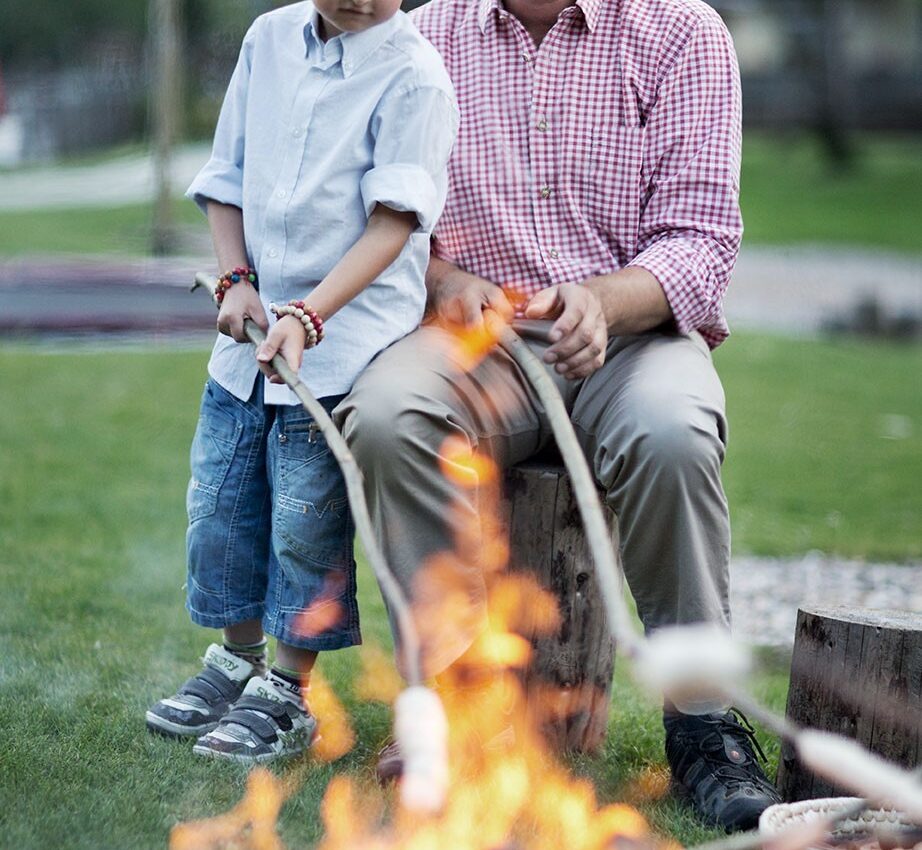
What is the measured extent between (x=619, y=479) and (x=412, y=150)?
694 mm

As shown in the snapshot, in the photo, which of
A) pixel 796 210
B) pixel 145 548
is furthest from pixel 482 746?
pixel 796 210

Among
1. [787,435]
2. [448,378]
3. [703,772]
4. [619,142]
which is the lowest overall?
[787,435]

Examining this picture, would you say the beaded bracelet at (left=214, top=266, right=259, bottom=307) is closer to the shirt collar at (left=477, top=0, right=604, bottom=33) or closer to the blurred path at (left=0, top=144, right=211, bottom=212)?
the shirt collar at (left=477, top=0, right=604, bottom=33)

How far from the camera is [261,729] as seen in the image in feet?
8.98

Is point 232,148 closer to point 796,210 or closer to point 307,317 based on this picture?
point 307,317

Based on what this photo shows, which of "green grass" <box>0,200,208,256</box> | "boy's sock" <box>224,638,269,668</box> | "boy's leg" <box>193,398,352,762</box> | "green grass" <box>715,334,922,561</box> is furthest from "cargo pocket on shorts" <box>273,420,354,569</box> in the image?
"green grass" <box>0,200,208,256</box>

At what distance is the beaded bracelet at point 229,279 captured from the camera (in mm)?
2721

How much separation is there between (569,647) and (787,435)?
4158mm

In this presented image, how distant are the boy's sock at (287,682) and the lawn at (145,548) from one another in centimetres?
14

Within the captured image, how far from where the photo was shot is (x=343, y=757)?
2.80 m

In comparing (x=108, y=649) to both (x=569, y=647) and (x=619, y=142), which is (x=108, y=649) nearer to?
(x=569, y=647)

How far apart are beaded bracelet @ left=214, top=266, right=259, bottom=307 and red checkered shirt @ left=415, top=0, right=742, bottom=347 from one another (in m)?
0.44

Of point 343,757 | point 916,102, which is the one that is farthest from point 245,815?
point 916,102

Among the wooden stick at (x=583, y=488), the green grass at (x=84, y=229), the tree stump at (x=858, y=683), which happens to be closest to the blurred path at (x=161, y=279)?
the green grass at (x=84, y=229)
